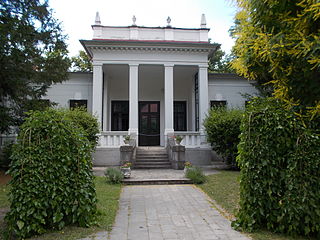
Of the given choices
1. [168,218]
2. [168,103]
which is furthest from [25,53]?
[168,218]

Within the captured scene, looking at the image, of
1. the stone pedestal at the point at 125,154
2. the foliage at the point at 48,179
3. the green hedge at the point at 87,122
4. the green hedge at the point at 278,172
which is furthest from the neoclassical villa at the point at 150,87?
the green hedge at the point at 278,172

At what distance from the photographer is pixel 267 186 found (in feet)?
12.5

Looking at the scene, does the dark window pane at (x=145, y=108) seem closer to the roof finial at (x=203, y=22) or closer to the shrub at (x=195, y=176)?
the roof finial at (x=203, y=22)

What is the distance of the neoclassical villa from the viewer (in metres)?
13.9

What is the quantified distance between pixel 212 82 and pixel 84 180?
14.5 metres

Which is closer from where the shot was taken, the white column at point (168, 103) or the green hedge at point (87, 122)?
the green hedge at point (87, 122)

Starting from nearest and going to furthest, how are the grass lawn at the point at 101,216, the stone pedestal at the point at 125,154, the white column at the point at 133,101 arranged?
the grass lawn at the point at 101,216, the stone pedestal at the point at 125,154, the white column at the point at 133,101

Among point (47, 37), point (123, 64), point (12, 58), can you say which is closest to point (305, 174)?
point (12, 58)

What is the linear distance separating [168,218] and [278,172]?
219 centimetres

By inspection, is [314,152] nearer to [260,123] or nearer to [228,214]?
[260,123]

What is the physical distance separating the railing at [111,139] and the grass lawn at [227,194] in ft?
20.3

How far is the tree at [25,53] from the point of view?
358 inches

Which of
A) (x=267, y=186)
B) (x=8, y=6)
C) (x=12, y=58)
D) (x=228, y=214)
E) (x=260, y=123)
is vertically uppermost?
(x=8, y=6)

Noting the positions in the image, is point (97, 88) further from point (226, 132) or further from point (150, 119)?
point (226, 132)
